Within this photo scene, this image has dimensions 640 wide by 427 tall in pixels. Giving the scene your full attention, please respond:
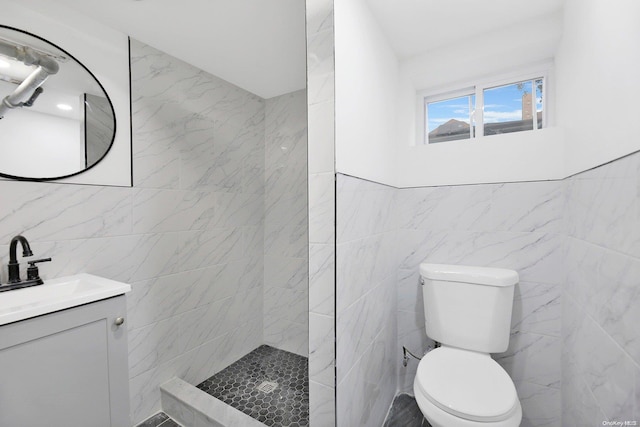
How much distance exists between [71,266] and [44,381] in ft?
2.08

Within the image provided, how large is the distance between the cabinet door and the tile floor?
142cm

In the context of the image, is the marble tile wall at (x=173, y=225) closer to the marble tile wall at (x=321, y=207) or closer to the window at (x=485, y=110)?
the marble tile wall at (x=321, y=207)

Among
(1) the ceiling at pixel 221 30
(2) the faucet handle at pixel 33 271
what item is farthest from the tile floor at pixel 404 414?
(1) the ceiling at pixel 221 30

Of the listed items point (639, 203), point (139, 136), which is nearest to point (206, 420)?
point (139, 136)

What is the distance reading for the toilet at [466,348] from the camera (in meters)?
1.08

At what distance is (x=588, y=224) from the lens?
1140mm

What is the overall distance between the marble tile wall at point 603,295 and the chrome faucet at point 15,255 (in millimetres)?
2205

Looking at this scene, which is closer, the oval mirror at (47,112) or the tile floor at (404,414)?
the oval mirror at (47,112)

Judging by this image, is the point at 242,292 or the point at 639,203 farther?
the point at 242,292

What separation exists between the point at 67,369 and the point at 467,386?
1598 mm

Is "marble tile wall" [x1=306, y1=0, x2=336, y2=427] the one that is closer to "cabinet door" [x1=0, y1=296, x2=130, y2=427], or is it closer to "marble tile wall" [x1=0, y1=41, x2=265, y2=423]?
"cabinet door" [x1=0, y1=296, x2=130, y2=427]

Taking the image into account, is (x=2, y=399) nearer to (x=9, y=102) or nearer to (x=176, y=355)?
(x=176, y=355)

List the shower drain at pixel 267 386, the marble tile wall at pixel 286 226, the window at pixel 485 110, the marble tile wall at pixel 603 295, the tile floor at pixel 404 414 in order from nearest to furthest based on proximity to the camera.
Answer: the marble tile wall at pixel 603 295 → the tile floor at pixel 404 414 → the window at pixel 485 110 → the shower drain at pixel 267 386 → the marble tile wall at pixel 286 226

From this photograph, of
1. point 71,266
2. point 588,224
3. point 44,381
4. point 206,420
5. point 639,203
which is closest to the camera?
point 639,203
